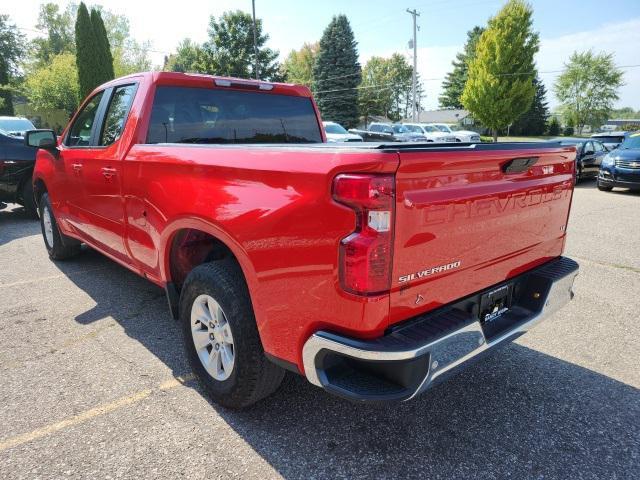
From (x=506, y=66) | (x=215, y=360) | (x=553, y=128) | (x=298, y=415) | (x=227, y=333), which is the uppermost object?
(x=506, y=66)

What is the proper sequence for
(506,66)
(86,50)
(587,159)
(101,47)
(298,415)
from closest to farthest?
(298,415)
(587,159)
(86,50)
(101,47)
(506,66)

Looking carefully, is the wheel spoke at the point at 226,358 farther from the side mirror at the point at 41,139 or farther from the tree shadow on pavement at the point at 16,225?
the tree shadow on pavement at the point at 16,225

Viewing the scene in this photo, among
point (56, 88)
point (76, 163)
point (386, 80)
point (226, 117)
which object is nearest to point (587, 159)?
point (226, 117)

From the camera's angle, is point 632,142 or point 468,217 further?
point 632,142

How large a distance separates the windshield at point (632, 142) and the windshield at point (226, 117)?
12334 mm

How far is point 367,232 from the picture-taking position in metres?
1.80

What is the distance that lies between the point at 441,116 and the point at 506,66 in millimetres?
57783

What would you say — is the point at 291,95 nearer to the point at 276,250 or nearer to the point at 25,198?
the point at 276,250

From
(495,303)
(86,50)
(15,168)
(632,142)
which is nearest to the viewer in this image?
(495,303)

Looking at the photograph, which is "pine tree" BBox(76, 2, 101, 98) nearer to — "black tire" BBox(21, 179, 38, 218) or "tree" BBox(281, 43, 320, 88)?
"black tire" BBox(21, 179, 38, 218)

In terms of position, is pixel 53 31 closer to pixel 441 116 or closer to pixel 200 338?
pixel 441 116

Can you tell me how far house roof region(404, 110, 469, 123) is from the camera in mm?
80438

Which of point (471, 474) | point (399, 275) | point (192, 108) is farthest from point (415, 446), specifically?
point (192, 108)

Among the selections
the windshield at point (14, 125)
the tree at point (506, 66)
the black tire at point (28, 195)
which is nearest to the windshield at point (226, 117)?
the black tire at point (28, 195)
